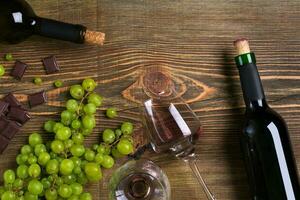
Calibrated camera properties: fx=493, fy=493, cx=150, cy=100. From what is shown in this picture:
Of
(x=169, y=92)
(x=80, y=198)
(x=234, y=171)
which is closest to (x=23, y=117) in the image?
(x=80, y=198)

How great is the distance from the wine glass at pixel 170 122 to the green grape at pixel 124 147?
57mm

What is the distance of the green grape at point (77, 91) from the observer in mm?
1240

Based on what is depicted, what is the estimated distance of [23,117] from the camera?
50.1 inches

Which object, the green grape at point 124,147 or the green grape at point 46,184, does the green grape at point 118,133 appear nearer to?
the green grape at point 124,147

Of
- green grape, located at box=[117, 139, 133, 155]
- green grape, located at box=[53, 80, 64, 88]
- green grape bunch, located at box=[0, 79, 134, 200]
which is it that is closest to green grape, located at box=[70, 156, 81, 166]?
green grape bunch, located at box=[0, 79, 134, 200]

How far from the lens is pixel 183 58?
1.28 metres

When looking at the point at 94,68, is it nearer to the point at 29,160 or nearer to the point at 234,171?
the point at 29,160

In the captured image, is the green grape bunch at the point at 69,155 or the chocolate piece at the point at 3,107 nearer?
the green grape bunch at the point at 69,155

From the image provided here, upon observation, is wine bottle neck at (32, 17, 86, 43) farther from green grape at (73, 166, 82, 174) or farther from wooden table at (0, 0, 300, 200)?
green grape at (73, 166, 82, 174)

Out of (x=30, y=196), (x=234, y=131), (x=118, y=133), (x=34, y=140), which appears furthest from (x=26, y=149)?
(x=234, y=131)

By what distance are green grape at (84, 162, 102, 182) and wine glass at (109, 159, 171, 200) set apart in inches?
1.5

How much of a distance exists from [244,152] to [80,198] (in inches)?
16.2

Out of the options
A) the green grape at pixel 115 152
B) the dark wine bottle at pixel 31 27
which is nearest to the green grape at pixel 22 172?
the green grape at pixel 115 152

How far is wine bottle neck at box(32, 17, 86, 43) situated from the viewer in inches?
46.7
